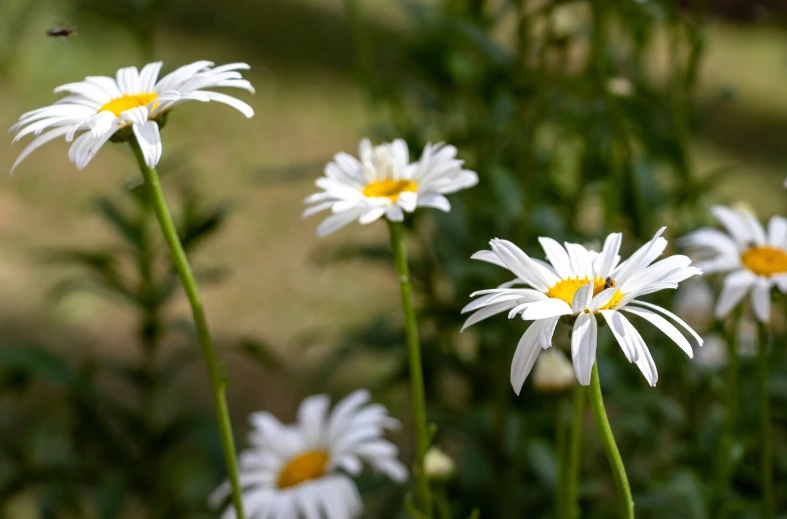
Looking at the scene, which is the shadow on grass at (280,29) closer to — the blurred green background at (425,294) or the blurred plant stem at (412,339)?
the blurred green background at (425,294)

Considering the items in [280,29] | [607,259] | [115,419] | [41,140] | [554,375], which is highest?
[280,29]

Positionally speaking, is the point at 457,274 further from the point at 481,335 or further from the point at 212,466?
the point at 212,466

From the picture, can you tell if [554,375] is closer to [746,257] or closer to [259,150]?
[746,257]

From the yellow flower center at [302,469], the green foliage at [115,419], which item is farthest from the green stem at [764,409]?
the green foliage at [115,419]

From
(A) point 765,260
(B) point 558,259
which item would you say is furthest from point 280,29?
(B) point 558,259

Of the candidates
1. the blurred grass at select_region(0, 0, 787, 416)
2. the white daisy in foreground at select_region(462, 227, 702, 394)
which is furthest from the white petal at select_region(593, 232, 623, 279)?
the blurred grass at select_region(0, 0, 787, 416)
